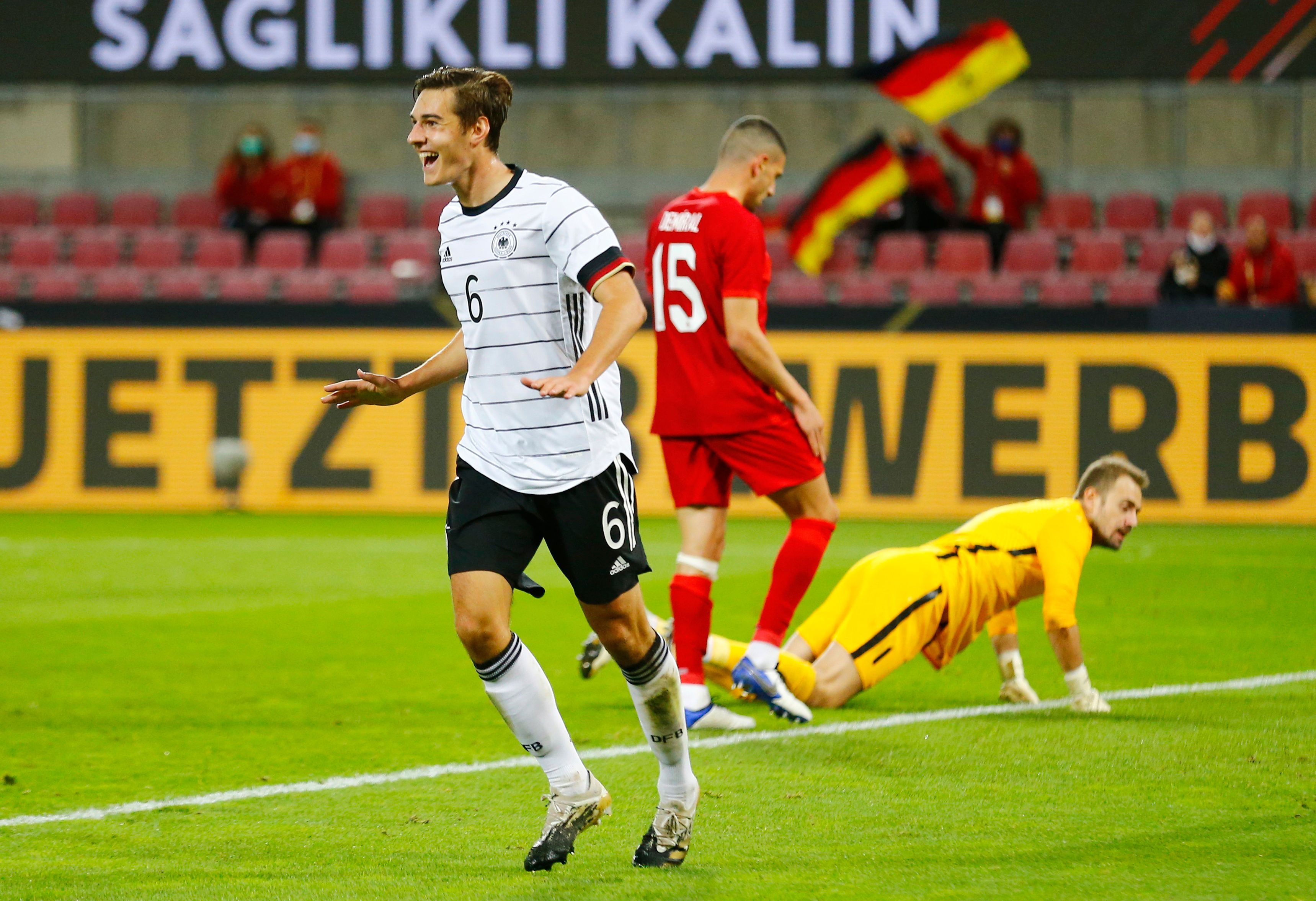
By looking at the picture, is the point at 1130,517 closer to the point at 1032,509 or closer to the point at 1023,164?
the point at 1032,509

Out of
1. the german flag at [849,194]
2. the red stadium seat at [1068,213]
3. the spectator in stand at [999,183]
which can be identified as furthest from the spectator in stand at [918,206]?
the red stadium seat at [1068,213]

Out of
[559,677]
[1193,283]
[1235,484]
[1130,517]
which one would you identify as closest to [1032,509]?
[1130,517]

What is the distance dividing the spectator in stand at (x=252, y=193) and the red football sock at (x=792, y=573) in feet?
44.2

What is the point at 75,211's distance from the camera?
64.3 ft

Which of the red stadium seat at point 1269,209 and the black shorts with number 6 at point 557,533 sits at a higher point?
the red stadium seat at point 1269,209

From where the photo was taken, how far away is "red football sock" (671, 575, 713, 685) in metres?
5.72

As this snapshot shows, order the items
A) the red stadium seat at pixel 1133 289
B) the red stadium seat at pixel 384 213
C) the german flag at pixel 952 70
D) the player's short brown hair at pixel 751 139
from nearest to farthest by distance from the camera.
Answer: the player's short brown hair at pixel 751 139, the german flag at pixel 952 70, the red stadium seat at pixel 1133 289, the red stadium seat at pixel 384 213

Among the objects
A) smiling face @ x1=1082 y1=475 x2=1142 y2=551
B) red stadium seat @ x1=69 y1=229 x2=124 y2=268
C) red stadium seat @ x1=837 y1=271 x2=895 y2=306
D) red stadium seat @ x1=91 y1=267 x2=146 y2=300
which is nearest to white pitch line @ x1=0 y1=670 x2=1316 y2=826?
smiling face @ x1=1082 y1=475 x2=1142 y2=551

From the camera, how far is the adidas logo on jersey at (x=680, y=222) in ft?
19.3

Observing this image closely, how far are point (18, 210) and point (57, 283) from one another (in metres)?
2.81

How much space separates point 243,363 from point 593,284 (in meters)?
11.3

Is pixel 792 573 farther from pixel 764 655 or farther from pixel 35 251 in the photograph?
pixel 35 251

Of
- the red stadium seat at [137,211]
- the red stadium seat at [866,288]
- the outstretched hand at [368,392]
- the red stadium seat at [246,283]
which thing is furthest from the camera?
the red stadium seat at [137,211]

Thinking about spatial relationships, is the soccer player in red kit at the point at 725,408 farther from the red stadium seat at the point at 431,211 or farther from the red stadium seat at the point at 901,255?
the red stadium seat at the point at 431,211
